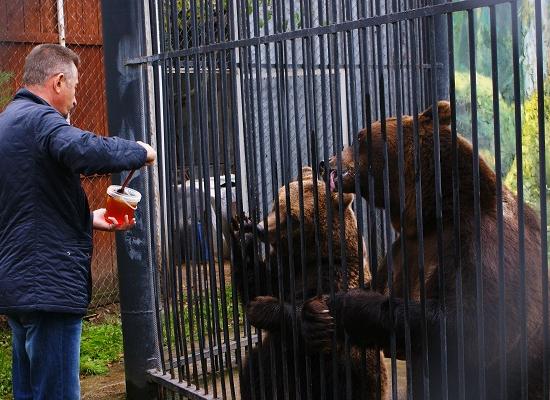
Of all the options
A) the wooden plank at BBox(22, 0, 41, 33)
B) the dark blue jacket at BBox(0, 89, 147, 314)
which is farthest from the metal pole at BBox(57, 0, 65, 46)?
the dark blue jacket at BBox(0, 89, 147, 314)

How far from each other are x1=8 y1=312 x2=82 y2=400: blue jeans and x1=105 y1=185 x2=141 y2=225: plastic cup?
0.67 metres

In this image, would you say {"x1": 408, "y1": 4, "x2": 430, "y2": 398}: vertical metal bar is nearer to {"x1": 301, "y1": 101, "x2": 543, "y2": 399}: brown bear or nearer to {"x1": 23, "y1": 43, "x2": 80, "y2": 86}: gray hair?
{"x1": 301, "y1": 101, "x2": 543, "y2": 399}: brown bear

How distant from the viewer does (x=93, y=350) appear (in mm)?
7664

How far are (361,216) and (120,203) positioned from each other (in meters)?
1.54

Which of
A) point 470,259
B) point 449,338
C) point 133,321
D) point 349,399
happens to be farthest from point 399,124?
point 133,321

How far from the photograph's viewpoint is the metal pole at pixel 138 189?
554cm

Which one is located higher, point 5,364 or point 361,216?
point 361,216

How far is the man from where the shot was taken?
4.16m

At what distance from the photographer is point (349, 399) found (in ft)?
13.2

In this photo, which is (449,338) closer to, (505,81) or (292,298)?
(292,298)

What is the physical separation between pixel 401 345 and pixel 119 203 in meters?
1.85

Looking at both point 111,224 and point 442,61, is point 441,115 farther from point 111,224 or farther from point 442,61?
A: point 442,61

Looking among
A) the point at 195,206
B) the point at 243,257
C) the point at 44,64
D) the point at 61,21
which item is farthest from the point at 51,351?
the point at 61,21

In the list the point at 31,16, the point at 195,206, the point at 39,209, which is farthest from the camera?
the point at 31,16
